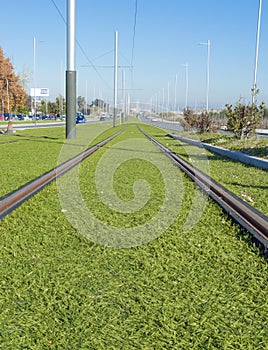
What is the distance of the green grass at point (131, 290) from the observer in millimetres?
2441

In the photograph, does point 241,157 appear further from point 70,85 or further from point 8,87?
point 8,87

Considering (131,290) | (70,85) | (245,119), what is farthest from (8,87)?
(131,290)

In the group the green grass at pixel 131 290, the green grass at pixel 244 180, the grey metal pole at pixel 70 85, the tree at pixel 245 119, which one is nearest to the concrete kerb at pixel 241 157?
the green grass at pixel 244 180

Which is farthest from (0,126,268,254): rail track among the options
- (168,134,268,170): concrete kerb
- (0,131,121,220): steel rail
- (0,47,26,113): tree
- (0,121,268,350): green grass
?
(0,47,26,113): tree

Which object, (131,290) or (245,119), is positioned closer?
(131,290)

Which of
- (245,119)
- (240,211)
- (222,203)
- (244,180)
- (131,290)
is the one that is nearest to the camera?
(131,290)

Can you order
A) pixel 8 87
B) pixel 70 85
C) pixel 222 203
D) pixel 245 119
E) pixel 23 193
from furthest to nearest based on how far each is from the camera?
pixel 8 87
pixel 70 85
pixel 245 119
pixel 23 193
pixel 222 203

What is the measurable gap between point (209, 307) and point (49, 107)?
135 meters

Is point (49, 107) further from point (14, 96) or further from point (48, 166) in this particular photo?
point (48, 166)

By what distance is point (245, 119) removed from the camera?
19641 millimetres

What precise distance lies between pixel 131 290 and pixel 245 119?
698 inches

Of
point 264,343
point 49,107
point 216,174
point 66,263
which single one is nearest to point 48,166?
point 216,174

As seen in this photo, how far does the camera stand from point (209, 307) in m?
2.84

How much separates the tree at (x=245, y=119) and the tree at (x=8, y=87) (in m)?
61.9
